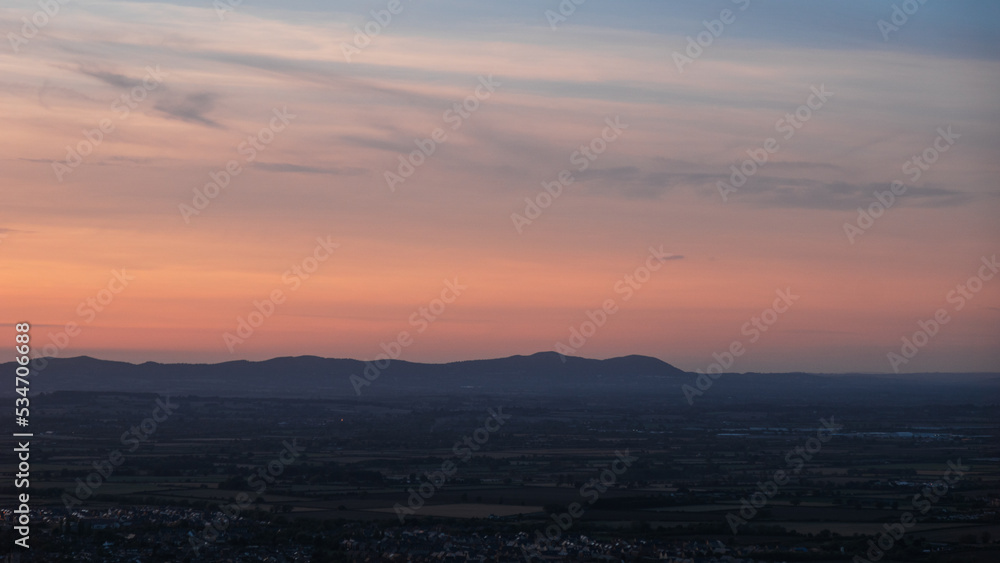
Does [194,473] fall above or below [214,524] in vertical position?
above

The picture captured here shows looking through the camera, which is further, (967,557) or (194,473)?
(194,473)

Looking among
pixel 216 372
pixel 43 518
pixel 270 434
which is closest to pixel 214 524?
pixel 43 518

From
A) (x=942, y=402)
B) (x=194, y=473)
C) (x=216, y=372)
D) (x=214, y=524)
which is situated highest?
(x=216, y=372)

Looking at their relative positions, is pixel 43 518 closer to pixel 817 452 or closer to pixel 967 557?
pixel 967 557

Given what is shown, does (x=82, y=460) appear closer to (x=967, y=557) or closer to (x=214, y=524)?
(x=214, y=524)

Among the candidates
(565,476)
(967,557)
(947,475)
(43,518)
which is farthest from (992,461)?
(43,518)

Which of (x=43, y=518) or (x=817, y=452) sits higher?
(x=43, y=518)

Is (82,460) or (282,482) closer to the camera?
(282,482)

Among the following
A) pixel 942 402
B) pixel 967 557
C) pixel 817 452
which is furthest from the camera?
pixel 942 402

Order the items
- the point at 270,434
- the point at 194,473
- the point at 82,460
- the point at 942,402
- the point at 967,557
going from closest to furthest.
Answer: the point at 967,557, the point at 194,473, the point at 82,460, the point at 270,434, the point at 942,402
